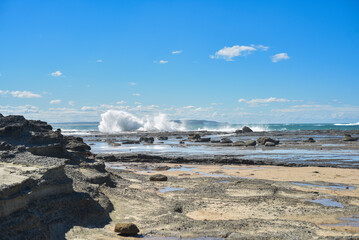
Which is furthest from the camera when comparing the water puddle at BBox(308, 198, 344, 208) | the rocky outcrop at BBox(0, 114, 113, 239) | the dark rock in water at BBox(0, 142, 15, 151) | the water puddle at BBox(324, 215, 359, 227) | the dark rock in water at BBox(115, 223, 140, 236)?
the water puddle at BBox(308, 198, 344, 208)

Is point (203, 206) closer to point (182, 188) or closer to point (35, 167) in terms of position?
point (182, 188)

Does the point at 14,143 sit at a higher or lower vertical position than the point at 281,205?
higher

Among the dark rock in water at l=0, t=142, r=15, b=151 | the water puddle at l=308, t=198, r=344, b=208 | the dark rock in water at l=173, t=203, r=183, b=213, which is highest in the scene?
the dark rock in water at l=0, t=142, r=15, b=151

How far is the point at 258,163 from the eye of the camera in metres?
22.9

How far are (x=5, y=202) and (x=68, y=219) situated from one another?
1.98m

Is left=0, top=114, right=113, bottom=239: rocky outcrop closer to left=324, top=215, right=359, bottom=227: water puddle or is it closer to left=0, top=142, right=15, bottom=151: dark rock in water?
left=0, top=142, right=15, bottom=151: dark rock in water

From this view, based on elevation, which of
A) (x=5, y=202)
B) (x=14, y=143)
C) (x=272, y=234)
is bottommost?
(x=272, y=234)

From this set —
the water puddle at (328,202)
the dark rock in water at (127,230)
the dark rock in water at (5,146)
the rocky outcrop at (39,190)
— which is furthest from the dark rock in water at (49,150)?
the water puddle at (328,202)

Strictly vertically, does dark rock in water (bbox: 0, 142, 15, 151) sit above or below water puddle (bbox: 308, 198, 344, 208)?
above

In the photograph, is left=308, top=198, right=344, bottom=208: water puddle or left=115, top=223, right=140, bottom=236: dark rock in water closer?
left=115, top=223, right=140, bottom=236: dark rock in water

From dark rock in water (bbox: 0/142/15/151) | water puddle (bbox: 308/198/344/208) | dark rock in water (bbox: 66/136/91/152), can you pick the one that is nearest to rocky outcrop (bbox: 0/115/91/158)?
dark rock in water (bbox: 0/142/15/151)

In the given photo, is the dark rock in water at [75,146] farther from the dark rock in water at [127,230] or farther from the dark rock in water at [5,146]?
the dark rock in water at [127,230]

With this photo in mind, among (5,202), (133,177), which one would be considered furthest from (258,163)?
(5,202)

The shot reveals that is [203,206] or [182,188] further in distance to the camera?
[182,188]
